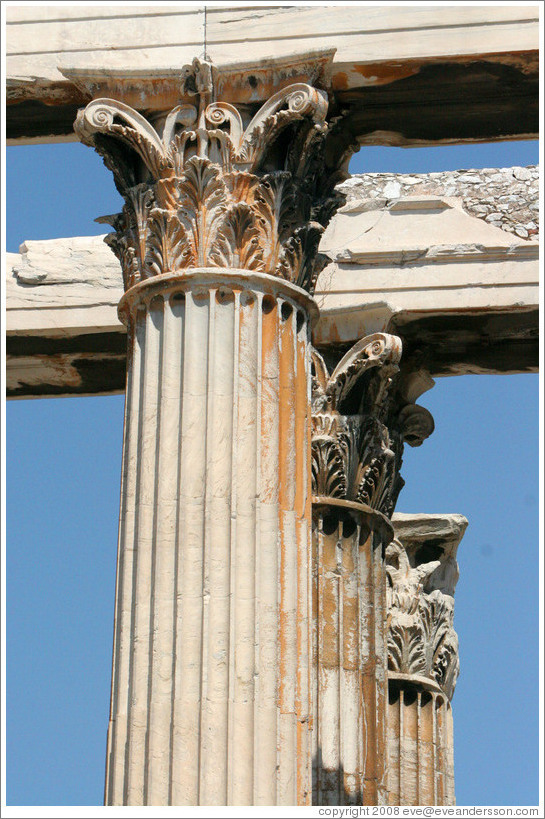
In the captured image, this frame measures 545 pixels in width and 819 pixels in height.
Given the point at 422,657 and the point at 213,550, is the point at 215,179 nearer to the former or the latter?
the point at 213,550

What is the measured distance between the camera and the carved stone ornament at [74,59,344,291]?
1639 cm

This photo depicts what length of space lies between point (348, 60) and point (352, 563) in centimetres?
643

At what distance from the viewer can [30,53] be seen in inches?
709

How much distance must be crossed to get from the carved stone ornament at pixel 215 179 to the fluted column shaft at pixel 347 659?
5382mm

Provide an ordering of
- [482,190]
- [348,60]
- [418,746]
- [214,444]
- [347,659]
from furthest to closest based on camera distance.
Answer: [418,746], [482,190], [347,659], [348,60], [214,444]

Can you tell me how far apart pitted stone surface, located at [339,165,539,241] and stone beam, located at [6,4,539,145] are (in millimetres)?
6474

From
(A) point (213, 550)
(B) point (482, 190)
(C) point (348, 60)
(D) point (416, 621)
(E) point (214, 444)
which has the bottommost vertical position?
(A) point (213, 550)

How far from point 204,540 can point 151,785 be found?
1.80 meters

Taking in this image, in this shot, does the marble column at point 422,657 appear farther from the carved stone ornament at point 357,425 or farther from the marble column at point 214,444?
the marble column at point 214,444

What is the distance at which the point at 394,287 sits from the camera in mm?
24000

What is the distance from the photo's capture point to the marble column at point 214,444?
575 inches

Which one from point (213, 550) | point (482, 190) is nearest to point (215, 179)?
point (213, 550)

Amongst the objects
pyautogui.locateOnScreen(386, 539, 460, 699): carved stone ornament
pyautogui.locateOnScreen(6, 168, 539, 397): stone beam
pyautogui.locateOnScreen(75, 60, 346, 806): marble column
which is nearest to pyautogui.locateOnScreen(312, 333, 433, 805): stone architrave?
pyautogui.locateOnScreen(6, 168, 539, 397): stone beam

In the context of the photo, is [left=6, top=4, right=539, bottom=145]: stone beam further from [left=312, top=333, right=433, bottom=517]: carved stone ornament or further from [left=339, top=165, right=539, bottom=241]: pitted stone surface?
[left=339, top=165, right=539, bottom=241]: pitted stone surface
